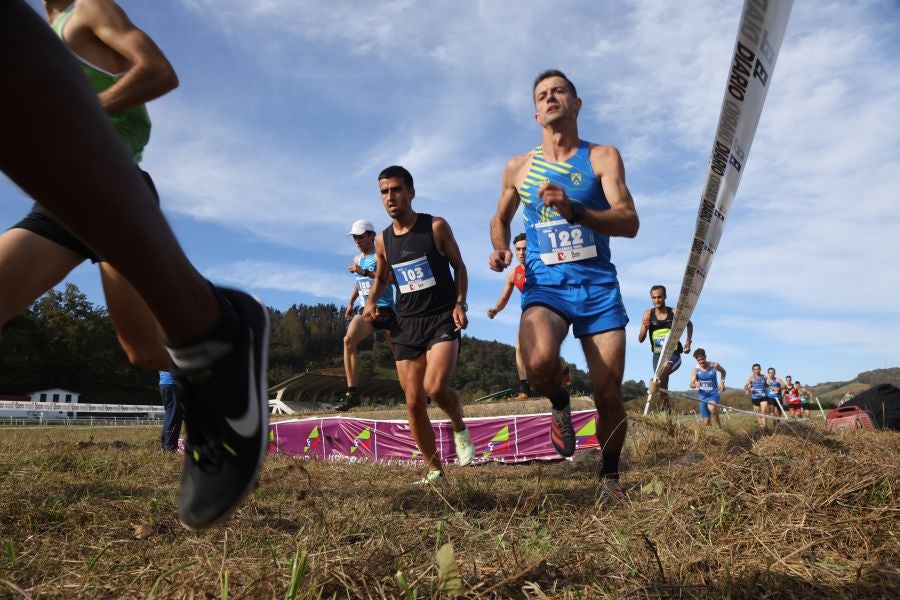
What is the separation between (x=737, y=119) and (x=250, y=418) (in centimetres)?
375

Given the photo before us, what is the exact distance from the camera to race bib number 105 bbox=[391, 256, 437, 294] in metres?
4.98

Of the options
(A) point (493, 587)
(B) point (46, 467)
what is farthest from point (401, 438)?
(A) point (493, 587)

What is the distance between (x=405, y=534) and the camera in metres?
2.06

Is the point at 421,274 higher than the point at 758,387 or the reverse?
higher

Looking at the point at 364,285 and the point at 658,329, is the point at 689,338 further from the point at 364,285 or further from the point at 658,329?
the point at 364,285

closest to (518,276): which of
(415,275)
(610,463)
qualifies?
(415,275)

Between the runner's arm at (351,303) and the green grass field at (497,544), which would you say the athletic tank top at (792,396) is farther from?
the green grass field at (497,544)

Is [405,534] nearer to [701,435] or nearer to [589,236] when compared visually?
[589,236]

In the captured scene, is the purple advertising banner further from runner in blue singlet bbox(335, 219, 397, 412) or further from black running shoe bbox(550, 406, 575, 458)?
black running shoe bbox(550, 406, 575, 458)

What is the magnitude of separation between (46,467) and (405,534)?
3.61 meters

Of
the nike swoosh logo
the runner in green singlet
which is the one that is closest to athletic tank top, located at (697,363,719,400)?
the runner in green singlet

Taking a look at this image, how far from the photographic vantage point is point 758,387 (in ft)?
52.2

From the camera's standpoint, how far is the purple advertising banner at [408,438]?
7488 mm

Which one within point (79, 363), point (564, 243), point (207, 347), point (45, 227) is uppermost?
point (79, 363)
